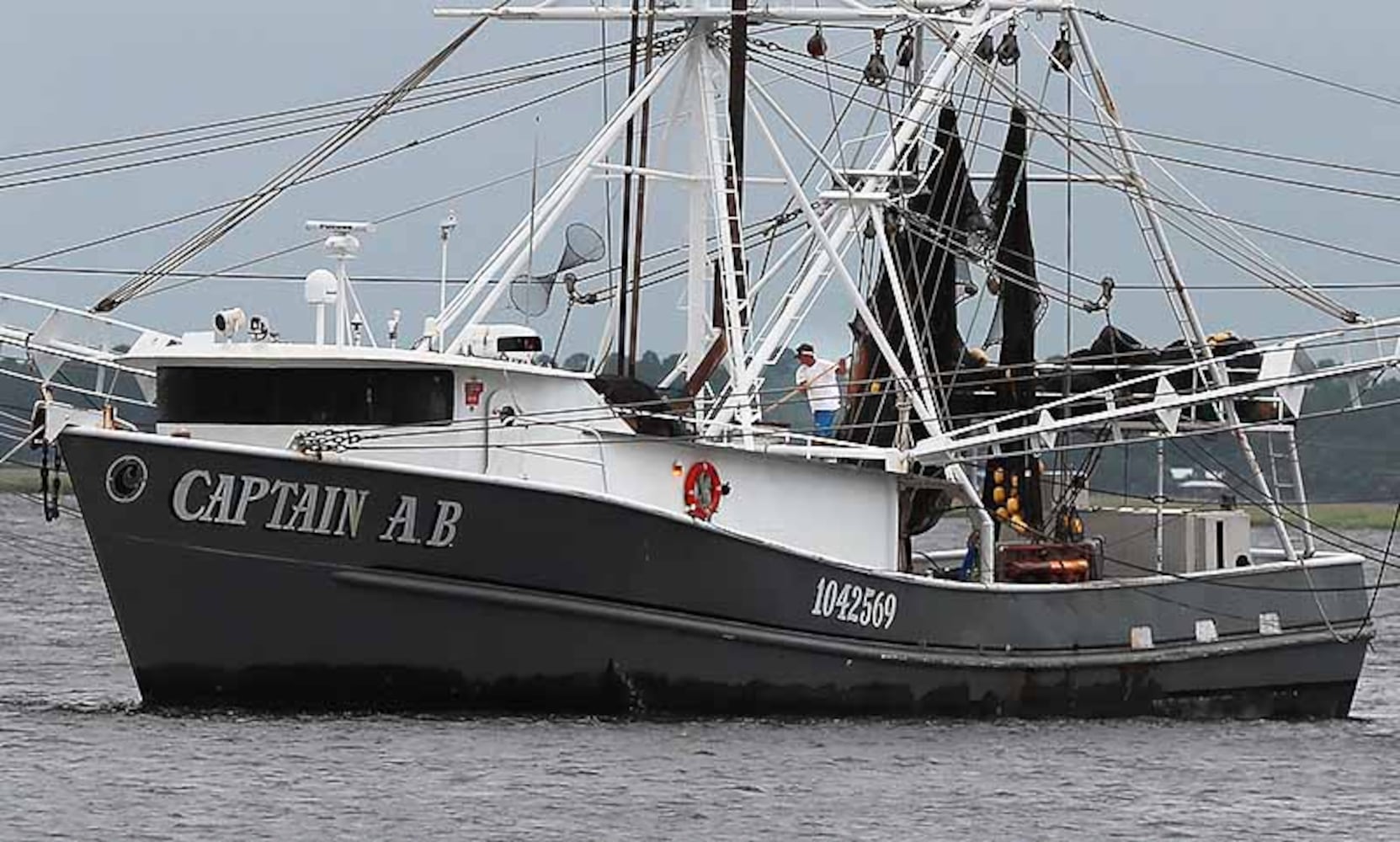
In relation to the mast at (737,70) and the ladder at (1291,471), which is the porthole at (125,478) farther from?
the ladder at (1291,471)

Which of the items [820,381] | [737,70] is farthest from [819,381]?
[737,70]

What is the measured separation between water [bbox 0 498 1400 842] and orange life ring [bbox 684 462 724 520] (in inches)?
70.1

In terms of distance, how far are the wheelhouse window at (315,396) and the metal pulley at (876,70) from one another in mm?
6623

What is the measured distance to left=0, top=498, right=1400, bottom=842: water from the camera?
80.5ft

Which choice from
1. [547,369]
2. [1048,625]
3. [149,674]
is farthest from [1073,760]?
[149,674]

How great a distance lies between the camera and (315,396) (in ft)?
92.3

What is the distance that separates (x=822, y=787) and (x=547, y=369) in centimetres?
435

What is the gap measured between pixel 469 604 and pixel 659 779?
2.42 metres

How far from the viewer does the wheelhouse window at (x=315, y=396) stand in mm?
28062

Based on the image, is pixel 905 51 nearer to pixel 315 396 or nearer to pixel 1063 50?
pixel 1063 50

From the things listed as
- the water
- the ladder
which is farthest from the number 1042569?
the ladder

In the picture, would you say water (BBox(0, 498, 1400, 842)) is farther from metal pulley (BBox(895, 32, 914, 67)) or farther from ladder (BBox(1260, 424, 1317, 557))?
metal pulley (BBox(895, 32, 914, 67))

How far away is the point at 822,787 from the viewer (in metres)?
26.4

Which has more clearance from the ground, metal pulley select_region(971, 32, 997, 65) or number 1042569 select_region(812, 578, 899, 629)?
metal pulley select_region(971, 32, 997, 65)
